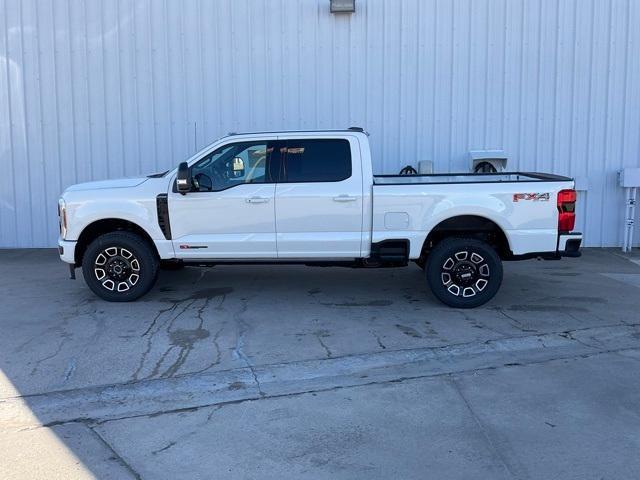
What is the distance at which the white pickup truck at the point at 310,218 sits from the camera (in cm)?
691

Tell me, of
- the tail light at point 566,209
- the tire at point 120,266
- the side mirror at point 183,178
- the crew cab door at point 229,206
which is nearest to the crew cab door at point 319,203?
the crew cab door at point 229,206

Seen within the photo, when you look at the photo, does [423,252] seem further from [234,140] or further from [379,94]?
[379,94]

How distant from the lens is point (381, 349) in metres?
5.77

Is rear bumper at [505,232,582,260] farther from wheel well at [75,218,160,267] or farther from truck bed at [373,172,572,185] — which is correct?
wheel well at [75,218,160,267]

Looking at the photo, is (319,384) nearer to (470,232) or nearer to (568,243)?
(470,232)

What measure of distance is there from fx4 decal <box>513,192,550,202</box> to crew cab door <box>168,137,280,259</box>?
8.92ft

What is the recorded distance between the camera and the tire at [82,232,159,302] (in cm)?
721

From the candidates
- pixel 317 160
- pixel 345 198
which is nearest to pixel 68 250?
pixel 317 160

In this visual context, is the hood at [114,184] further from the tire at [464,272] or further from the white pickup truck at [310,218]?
the tire at [464,272]

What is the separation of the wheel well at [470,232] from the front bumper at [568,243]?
1.83ft

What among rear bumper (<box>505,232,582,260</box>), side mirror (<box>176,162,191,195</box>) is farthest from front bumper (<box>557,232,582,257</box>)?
side mirror (<box>176,162,191,195</box>)

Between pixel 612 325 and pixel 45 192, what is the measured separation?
31.8 feet

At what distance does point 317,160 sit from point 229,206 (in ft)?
3.78

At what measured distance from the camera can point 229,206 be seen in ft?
23.2
